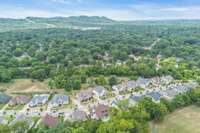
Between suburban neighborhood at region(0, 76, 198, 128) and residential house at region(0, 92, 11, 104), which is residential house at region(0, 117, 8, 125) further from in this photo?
residential house at region(0, 92, 11, 104)

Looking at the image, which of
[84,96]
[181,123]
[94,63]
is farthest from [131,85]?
[94,63]

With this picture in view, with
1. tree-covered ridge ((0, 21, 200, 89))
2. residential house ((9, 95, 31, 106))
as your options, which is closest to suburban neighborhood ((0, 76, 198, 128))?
residential house ((9, 95, 31, 106))

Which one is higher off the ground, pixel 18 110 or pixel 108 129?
pixel 108 129

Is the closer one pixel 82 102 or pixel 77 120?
pixel 77 120

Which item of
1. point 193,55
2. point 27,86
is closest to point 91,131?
point 27,86

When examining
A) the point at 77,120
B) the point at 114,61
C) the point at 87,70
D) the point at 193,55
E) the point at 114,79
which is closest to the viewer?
the point at 77,120

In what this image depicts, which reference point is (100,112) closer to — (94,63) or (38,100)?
(38,100)

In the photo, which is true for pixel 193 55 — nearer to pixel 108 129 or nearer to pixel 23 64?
pixel 23 64
